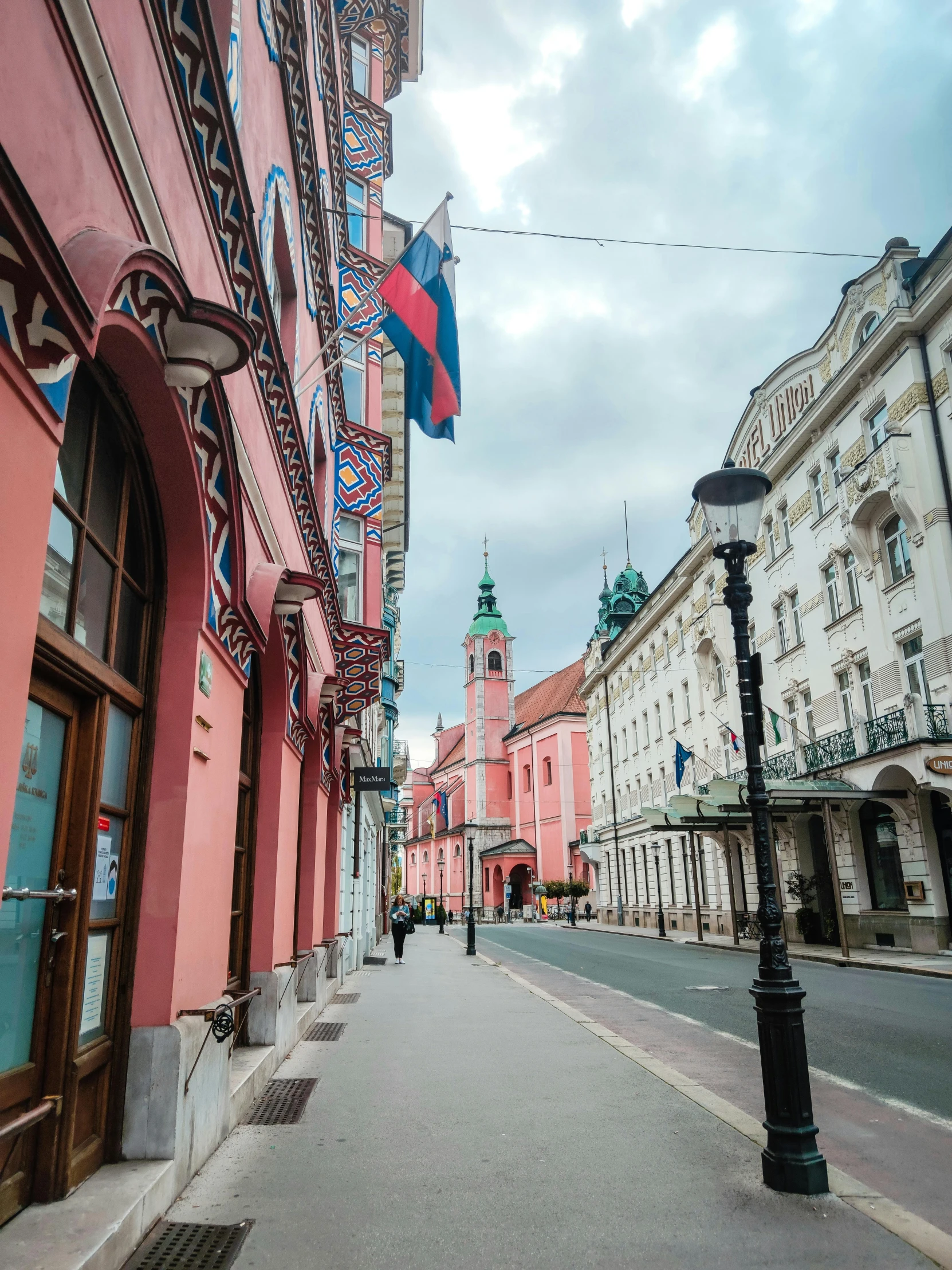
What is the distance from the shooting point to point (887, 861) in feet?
78.8

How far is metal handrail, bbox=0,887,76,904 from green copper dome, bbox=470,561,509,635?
287 ft

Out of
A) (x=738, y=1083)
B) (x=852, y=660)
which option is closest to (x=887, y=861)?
(x=852, y=660)

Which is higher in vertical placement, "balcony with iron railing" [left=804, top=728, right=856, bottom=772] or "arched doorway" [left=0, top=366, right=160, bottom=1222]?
"balcony with iron railing" [left=804, top=728, right=856, bottom=772]

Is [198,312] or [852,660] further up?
[852,660]

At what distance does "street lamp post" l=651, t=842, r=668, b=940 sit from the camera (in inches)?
1406

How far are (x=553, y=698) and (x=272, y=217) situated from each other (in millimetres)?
81528

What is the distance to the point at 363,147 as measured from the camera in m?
17.1

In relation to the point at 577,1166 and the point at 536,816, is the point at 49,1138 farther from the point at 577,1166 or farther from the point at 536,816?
the point at 536,816

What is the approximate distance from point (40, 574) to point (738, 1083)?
759 centimetres

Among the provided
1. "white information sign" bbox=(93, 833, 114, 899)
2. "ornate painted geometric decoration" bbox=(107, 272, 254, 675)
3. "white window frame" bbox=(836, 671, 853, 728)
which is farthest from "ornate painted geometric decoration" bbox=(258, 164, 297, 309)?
"white window frame" bbox=(836, 671, 853, 728)

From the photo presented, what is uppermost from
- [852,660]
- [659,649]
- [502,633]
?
[502,633]

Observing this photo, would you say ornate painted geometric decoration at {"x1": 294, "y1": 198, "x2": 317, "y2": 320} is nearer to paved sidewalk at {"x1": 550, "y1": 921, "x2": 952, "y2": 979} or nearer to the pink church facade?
paved sidewalk at {"x1": 550, "y1": 921, "x2": 952, "y2": 979}

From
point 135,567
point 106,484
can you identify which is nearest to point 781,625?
point 135,567

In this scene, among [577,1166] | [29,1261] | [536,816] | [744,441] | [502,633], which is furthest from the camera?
[502,633]
